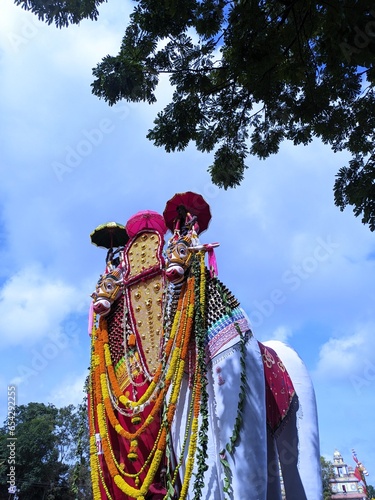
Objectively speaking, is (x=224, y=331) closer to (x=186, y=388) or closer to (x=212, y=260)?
(x=186, y=388)

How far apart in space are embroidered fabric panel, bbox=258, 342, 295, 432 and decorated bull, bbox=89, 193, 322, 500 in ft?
0.05

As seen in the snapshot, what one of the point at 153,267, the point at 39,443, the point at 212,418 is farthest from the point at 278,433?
the point at 39,443

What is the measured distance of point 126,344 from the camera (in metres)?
6.61

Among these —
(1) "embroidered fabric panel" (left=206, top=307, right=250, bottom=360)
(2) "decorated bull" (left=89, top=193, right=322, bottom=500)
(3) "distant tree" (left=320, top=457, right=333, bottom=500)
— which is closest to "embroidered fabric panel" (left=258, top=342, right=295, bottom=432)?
(2) "decorated bull" (left=89, top=193, right=322, bottom=500)

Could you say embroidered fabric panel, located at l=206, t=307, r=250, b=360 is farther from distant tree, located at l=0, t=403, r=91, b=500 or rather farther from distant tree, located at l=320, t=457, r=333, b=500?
distant tree, located at l=320, t=457, r=333, b=500

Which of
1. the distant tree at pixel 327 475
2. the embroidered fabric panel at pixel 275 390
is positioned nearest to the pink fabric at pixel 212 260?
the embroidered fabric panel at pixel 275 390

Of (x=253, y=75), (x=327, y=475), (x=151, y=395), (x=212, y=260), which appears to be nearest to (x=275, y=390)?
(x=151, y=395)

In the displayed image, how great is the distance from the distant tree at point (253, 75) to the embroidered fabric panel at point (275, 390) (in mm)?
2174

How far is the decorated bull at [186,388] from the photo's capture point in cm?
522

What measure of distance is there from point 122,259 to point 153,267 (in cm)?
65

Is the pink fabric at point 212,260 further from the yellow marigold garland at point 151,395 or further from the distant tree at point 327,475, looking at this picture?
the distant tree at point 327,475

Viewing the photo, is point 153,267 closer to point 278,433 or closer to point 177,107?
point 177,107

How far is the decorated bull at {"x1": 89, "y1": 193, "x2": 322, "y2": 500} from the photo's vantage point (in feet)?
17.1

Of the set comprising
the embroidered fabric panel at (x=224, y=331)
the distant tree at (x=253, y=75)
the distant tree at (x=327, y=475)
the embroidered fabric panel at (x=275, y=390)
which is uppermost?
the distant tree at (x=327, y=475)
